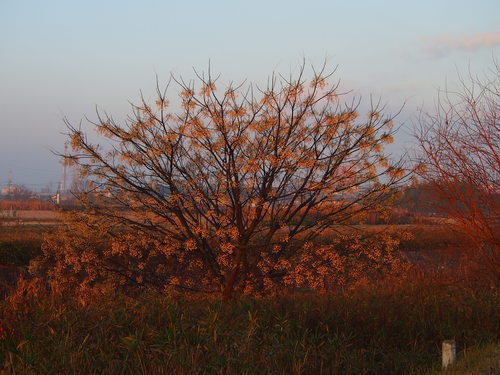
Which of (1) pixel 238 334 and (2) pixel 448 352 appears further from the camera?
(1) pixel 238 334

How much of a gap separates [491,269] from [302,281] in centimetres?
417

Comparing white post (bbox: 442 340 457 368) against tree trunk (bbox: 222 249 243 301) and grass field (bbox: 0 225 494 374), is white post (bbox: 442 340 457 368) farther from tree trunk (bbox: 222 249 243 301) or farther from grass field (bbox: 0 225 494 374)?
tree trunk (bbox: 222 249 243 301)

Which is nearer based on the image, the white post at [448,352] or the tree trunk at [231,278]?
the white post at [448,352]

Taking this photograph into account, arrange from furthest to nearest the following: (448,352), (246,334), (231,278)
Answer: (231,278)
(246,334)
(448,352)

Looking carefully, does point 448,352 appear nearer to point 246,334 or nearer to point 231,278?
point 246,334

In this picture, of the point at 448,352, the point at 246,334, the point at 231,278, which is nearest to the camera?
the point at 448,352

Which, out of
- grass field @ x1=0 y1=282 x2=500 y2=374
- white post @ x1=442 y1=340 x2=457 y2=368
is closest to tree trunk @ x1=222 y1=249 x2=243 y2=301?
grass field @ x1=0 y1=282 x2=500 y2=374

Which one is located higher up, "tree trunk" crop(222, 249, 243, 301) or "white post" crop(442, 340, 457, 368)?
"tree trunk" crop(222, 249, 243, 301)

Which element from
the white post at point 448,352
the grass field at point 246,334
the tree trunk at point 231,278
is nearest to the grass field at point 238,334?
the grass field at point 246,334

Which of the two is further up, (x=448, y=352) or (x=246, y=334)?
(x=246, y=334)

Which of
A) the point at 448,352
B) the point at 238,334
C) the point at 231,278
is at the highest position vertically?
the point at 231,278

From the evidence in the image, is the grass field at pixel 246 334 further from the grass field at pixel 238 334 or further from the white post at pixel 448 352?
the white post at pixel 448 352

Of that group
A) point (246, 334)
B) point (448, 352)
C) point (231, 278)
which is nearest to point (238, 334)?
point (246, 334)

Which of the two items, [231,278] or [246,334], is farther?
[231,278]
